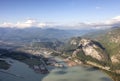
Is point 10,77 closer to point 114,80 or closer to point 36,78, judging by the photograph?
point 36,78

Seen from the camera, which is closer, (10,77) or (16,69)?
(10,77)

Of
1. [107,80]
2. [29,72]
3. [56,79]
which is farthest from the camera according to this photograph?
[29,72]

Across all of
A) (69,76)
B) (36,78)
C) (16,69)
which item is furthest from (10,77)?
(69,76)

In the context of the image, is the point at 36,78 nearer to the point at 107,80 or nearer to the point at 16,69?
the point at 16,69

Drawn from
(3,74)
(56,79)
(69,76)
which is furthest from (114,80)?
(3,74)

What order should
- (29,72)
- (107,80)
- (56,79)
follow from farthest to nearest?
(29,72), (107,80), (56,79)

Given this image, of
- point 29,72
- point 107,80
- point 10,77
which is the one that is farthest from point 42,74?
point 107,80

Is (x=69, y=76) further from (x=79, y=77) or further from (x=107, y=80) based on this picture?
(x=107, y=80)

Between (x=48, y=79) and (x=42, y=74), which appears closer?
(x=48, y=79)
